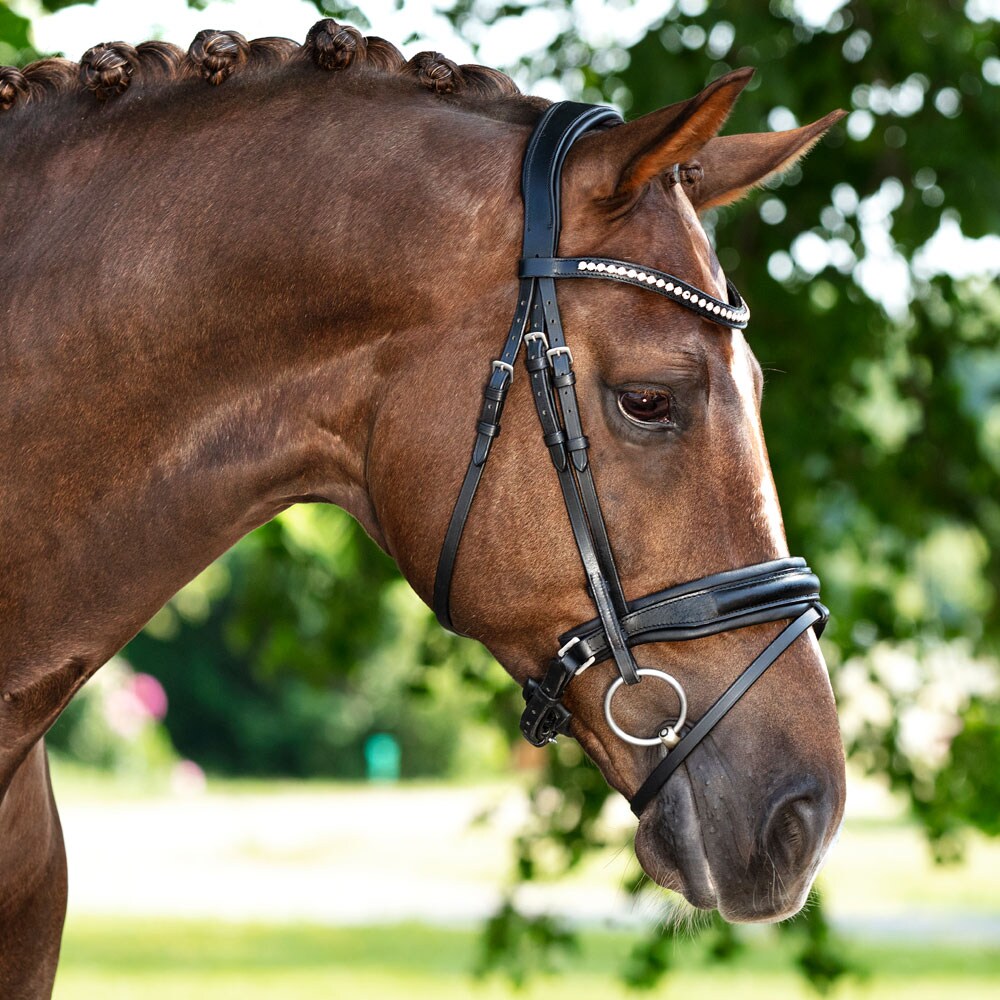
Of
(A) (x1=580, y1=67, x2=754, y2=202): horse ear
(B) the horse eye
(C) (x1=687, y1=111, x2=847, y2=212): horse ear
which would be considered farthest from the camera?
(C) (x1=687, y1=111, x2=847, y2=212): horse ear

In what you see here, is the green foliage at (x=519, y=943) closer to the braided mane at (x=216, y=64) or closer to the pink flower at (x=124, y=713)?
the braided mane at (x=216, y=64)

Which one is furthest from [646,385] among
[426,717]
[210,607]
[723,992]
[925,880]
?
[210,607]

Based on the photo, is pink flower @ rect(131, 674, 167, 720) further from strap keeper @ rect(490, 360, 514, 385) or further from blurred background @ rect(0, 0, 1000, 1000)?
strap keeper @ rect(490, 360, 514, 385)

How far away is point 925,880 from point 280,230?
49.7 ft

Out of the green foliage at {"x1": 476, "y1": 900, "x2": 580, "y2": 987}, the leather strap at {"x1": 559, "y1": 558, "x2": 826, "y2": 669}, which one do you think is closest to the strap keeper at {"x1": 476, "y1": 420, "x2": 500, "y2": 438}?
the leather strap at {"x1": 559, "y1": 558, "x2": 826, "y2": 669}

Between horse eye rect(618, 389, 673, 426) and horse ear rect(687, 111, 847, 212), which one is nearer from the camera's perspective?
horse eye rect(618, 389, 673, 426)

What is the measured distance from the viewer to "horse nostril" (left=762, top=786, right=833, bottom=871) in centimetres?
225

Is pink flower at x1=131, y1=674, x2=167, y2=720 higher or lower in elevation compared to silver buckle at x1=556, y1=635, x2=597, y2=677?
lower

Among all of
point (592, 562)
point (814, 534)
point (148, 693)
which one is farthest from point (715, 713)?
point (148, 693)

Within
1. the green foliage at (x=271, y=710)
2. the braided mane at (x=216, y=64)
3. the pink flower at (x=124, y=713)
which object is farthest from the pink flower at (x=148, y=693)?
the braided mane at (x=216, y=64)

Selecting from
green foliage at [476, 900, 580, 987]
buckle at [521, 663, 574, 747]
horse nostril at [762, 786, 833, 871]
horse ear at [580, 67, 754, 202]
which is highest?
horse ear at [580, 67, 754, 202]

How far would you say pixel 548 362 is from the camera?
7.77 ft

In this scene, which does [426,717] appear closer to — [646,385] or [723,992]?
[723,992]

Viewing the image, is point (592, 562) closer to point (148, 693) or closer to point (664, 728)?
point (664, 728)
